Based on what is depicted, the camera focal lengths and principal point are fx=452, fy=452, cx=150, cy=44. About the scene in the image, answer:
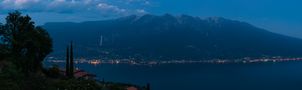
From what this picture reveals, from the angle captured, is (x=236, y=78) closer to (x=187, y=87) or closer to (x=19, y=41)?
(x=187, y=87)

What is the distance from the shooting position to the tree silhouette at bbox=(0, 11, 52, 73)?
110 ft

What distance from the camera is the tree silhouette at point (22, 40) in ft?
110

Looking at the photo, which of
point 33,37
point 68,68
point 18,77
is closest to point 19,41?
point 33,37

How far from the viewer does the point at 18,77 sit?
93.0ft

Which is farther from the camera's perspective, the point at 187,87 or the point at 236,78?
the point at 236,78

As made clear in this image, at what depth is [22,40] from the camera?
111 ft

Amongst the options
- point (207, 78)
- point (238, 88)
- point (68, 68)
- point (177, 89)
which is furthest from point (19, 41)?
point (207, 78)

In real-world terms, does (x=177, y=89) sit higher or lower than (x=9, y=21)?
lower

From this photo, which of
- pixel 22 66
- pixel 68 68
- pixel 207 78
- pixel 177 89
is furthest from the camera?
pixel 207 78

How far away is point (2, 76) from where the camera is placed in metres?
27.6

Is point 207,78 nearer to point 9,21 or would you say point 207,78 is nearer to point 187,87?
point 187,87

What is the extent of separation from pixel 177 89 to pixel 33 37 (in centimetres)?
9639

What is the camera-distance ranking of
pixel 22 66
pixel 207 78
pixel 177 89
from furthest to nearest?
pixel 207 78
pixel 177 89
pixel 22 66

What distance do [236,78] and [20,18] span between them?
143 meters
